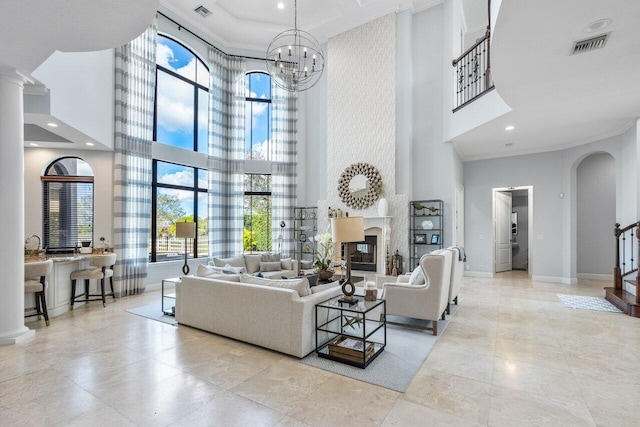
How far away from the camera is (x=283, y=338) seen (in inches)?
127

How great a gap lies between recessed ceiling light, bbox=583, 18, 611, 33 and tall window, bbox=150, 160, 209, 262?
7508 millimetres

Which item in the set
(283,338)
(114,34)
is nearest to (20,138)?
(114,34)

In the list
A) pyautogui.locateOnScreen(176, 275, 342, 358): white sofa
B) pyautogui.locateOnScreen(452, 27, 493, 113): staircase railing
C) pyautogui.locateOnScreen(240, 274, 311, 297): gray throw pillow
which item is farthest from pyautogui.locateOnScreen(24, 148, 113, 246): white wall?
pyautogui.locateOnScreen(452, 27, 493, 113): staircase railing

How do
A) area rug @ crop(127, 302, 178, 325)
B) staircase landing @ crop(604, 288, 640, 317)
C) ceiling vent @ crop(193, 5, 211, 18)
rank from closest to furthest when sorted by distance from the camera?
area rug @ crop(127, 302, 178, 325) → staircase landing @ crop(604, 288, 640, 317) → ceiling vent @ crop(193, 5, 211, 18)

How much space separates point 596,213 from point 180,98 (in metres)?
10.7

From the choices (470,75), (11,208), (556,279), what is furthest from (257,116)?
(556,279)

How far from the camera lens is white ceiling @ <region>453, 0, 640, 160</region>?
2689mm

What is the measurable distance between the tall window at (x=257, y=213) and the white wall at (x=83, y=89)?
11.9ft

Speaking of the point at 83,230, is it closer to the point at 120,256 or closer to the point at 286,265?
the point at 120,256

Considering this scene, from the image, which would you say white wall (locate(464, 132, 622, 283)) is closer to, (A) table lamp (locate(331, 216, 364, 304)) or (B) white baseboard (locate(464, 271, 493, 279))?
(B) white baseboard (locate(464, 271, 493, 279))

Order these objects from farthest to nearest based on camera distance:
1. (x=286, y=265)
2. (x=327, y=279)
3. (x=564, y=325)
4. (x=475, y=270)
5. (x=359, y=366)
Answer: (x=475, y=270) < (x=286, y=265) < (x=327, y=279) < (x=564, y=325) < (x=359, y=366)

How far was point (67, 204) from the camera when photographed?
6078 mm

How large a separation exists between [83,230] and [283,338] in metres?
5.25

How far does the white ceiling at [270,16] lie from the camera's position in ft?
23.9
